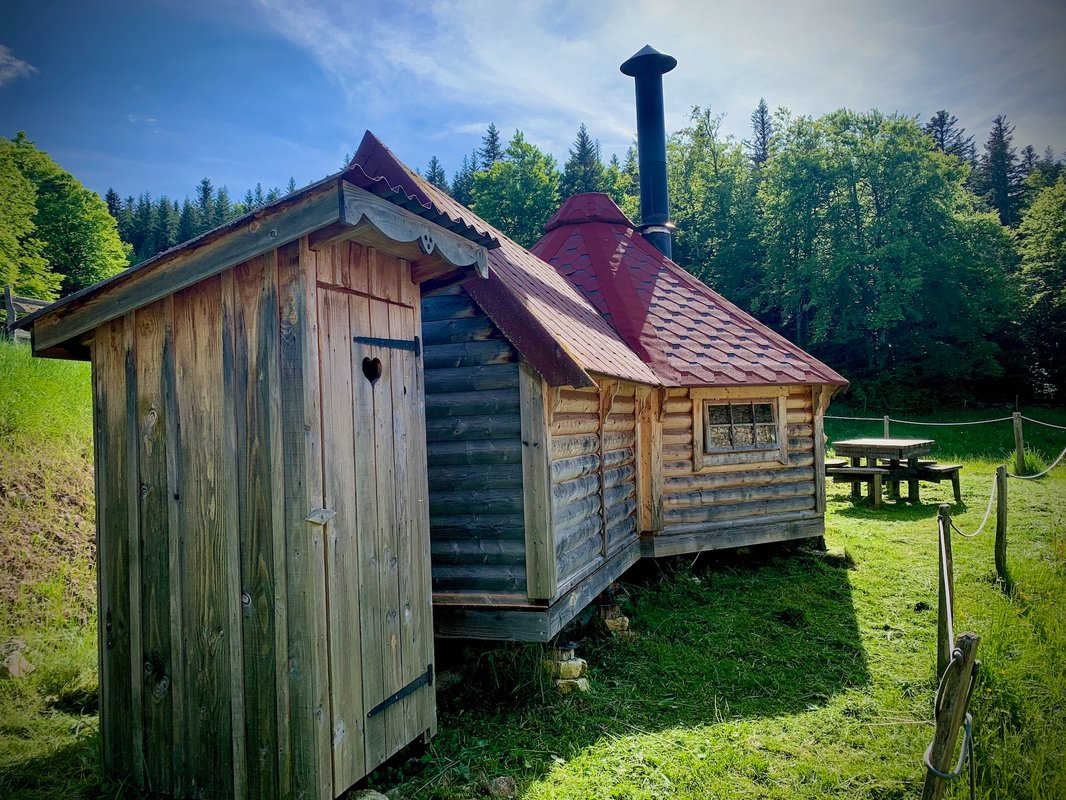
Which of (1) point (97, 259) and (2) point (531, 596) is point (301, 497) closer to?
(2) point (531, 596)

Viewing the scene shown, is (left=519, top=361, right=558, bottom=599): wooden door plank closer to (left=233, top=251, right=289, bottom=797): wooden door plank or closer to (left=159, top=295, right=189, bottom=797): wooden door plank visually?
(left=233, top=251, right=289, bottom=797): wooden door plank

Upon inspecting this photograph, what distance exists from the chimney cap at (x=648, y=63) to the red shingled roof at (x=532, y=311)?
20.0ft

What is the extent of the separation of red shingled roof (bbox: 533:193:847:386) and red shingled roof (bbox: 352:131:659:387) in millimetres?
812

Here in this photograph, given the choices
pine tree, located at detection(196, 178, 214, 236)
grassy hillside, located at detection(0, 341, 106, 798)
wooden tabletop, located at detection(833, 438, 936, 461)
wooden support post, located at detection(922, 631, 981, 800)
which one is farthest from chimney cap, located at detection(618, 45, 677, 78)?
pine tree, located at detection(196, 178, 214, 236)

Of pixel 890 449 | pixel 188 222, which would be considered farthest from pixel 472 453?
pixel 188 222

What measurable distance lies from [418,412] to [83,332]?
1.95 metres

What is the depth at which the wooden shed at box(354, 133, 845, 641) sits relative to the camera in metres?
5.07

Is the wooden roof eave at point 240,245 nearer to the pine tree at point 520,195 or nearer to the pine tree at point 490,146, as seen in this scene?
the pine tree at point 520,195

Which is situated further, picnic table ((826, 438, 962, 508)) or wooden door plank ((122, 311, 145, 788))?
picnic table ((826, 438, 962, 508))

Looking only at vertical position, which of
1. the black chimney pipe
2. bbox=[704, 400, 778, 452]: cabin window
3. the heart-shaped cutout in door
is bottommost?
bbox=[704, 400, 778, 452]: cabin window

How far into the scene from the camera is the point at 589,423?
6.21 metres

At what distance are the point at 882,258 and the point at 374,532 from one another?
30.9 m

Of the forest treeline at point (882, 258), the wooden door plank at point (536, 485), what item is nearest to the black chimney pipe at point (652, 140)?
the wooden door plank at point (536, 485)

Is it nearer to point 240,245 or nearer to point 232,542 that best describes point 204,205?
point 240,245
